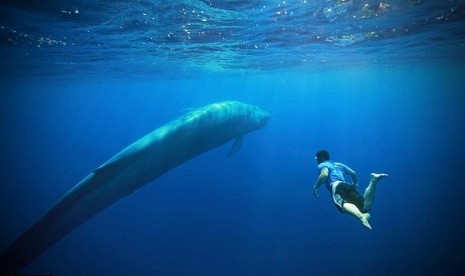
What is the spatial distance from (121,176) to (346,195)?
18.7 ft

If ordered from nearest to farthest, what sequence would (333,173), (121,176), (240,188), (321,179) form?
1. (321,179)
2. (333,173)
3. (121,176)
4. (240,188)

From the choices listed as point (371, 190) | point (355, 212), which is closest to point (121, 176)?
point (355, 212)

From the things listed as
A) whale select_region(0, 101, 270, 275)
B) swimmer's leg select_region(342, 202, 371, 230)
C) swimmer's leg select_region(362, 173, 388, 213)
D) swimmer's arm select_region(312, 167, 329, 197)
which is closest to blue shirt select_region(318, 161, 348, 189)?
swimmer's arm select_region(312, 167, 329, 197)

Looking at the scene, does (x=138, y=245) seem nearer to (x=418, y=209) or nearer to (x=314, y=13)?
(x=314, y=13)

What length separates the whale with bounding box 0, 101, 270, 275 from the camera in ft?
24.0

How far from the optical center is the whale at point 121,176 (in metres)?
7.32

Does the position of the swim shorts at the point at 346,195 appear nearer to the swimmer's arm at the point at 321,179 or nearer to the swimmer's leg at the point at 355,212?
the swimmer's leg at the point at 355,212

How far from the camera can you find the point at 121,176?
8.31 meters

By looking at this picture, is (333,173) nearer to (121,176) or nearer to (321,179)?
(321,179)

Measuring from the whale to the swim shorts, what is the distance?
513 centimetres

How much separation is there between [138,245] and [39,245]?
44.9ft

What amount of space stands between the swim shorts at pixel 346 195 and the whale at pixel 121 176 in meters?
5.13

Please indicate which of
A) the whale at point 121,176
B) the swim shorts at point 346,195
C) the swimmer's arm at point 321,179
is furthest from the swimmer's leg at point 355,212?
the whale at point 121,176

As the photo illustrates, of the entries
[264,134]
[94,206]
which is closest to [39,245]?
[94,206]
